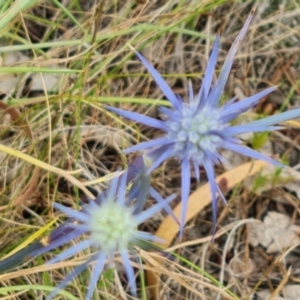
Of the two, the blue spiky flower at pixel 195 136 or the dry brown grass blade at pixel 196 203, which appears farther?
the dry brown grass blade at pixel 196 203

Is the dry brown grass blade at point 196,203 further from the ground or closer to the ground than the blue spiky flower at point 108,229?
closer to the ground

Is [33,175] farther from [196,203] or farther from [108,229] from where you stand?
[108,229]

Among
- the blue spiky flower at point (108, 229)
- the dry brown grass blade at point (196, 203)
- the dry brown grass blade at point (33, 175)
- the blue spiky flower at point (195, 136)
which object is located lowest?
the dry brown grass blade at point (196, 203)

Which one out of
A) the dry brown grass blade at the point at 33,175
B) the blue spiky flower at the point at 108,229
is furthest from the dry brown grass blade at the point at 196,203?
the blue spiky flower at the point at 108,229

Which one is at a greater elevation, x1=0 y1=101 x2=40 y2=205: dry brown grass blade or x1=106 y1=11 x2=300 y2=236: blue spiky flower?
x1=106 y1=11 x2=300 y2=236: blue spiky flower

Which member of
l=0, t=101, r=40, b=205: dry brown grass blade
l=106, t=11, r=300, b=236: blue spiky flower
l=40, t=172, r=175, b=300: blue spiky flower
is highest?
l=106, t=11, r=300, b=236: blue spiky flower

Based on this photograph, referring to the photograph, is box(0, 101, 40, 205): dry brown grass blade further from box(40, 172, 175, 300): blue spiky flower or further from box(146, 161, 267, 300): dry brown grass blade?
box(40, 172, 175, 300): blue spiky flower

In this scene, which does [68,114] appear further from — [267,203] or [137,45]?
[267,203]

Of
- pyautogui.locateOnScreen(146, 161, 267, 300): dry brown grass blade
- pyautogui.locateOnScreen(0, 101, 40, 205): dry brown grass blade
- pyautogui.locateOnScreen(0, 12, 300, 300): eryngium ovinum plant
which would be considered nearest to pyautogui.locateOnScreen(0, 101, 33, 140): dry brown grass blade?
pyautogui.locateOnScreen(0, 101, 40, 205): dry brown grass blade

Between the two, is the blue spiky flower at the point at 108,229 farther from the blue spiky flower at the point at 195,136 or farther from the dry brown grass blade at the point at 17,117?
the dry brown grass blade at the point at 17,117

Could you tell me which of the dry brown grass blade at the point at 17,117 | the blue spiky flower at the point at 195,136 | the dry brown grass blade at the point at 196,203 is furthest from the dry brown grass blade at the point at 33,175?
the blue spiky flower at the point at 195,136
